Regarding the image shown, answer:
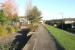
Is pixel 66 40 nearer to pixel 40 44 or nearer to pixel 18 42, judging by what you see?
pixel 40 44

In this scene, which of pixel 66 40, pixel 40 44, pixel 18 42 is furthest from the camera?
pixel 18 42

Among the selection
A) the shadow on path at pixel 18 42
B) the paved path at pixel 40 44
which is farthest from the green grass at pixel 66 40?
the shadow on path at pixel 18 42

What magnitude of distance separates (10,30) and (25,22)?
37.1 m

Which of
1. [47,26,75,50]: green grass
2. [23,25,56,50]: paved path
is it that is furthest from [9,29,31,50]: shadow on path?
[47,26,75,50]: green grass

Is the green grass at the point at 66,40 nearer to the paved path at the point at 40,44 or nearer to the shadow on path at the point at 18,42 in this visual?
the paved path at the point at 40,44

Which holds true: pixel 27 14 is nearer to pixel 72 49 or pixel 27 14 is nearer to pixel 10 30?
pixel 10 30

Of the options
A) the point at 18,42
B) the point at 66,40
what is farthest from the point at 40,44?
the point at 18,42

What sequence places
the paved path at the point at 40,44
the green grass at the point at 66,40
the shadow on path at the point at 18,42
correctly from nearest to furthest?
the green grass at the point at 66,40
the paved path at the point at 40,44
the shadow on path at the point at 18,42

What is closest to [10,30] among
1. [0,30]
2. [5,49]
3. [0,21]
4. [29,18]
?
[0,21]

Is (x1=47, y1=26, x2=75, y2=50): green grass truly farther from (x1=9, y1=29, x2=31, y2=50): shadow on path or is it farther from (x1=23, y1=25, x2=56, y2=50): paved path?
(x1=9, y1=29, x2=31, y2=50): shadow on path

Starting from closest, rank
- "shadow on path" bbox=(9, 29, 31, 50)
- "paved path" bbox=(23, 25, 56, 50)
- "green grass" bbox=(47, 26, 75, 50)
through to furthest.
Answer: "green grass" bbox=(47, 26, 75, 50) < "paved path" bbox=(23, 25, 56, 50) < "shadow on path" bbox=(9, 29, 31, 50)

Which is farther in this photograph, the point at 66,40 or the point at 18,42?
the point at 18,42

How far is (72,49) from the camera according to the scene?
17109mm

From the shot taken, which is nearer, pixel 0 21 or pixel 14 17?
pixel 0 21
